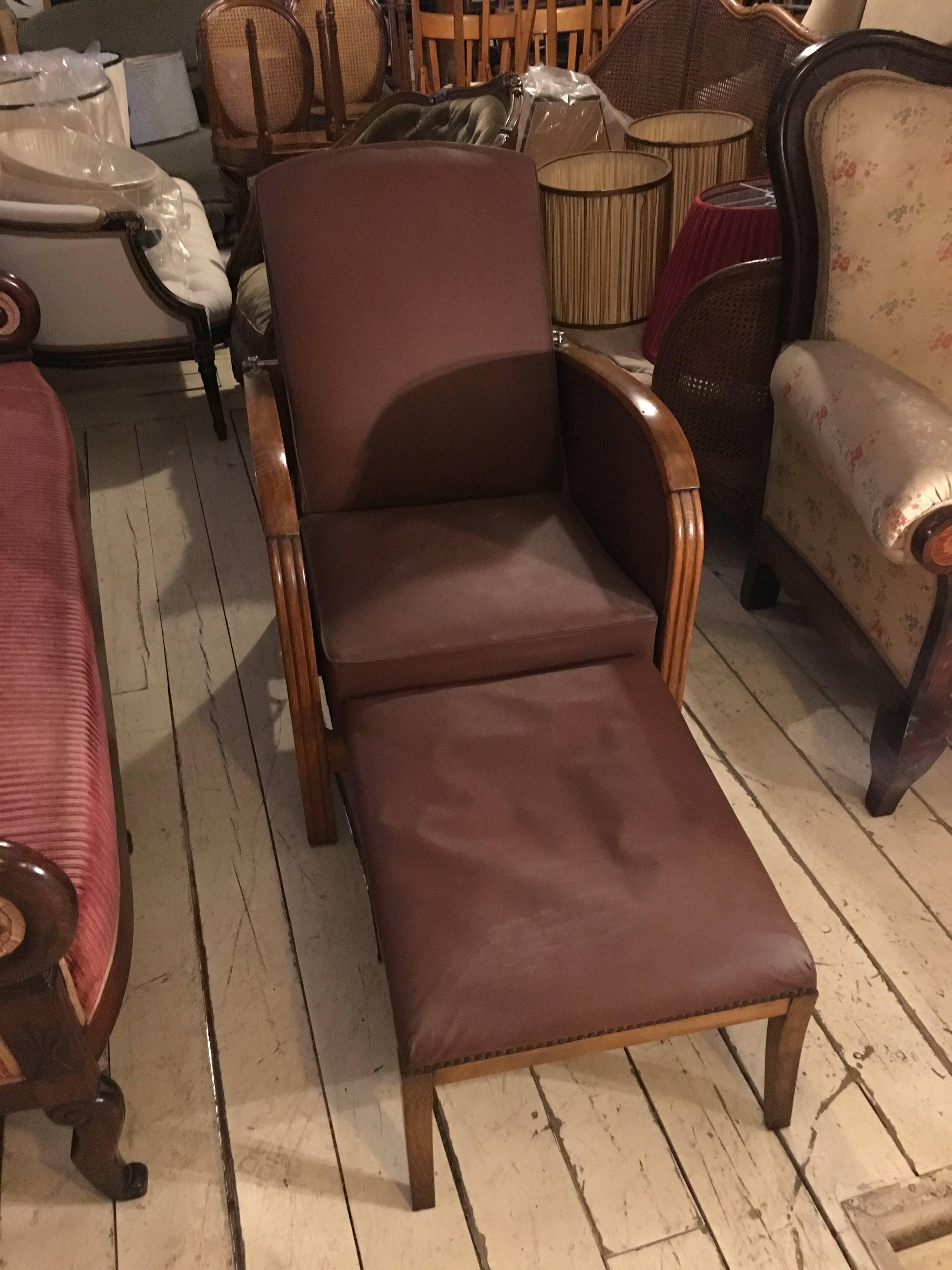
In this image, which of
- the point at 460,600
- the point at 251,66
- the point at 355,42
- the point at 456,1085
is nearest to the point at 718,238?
the point at 460,600

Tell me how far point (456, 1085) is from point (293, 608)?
2.21 ft

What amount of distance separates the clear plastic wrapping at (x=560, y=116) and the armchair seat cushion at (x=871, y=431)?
3.93 feet

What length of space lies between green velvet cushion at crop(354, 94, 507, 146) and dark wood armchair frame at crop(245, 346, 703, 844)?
115cm

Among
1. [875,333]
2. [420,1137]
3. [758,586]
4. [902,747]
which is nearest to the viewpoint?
[420,1137]

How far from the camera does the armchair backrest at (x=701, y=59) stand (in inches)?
98.6

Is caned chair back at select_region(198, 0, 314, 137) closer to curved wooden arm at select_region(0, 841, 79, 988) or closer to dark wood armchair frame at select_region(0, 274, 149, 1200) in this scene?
dark wood armchair frame at select_region(0, 274, 149, 1200)

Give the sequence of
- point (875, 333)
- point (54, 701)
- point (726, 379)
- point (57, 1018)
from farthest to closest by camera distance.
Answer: point (726, 379) < point (875, 333) < point (54, 701) < point (57, 1018)

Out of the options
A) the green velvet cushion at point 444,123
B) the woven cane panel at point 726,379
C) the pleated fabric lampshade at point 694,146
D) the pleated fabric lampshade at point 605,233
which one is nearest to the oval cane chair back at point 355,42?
the green velvet cushion at point 444,123

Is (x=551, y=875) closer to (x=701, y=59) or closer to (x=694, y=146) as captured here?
(x=694, y=146)

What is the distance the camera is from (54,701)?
1.24m

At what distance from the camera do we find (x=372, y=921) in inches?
57.2

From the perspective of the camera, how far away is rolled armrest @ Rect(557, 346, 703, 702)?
1.30 m

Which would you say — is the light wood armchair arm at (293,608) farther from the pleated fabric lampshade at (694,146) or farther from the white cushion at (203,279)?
the white cushion at (203,279)

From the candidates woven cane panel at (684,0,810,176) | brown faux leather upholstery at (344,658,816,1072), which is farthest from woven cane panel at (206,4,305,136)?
brown faux leather upholstery at (344,658,816,1072)
